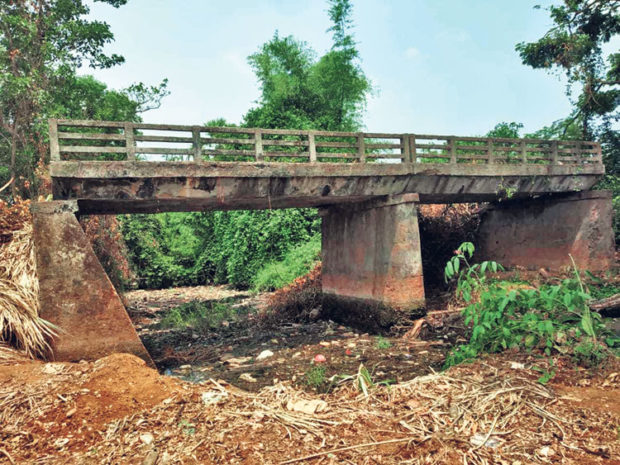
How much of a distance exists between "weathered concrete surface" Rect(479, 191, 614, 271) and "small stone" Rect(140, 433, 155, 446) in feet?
41.2

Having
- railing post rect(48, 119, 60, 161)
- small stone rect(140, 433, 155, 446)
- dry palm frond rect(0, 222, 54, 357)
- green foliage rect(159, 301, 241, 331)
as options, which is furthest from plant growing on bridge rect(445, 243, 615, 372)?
green foliage rect(159, 301, 241, 331)

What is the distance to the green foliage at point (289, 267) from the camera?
17109 mm

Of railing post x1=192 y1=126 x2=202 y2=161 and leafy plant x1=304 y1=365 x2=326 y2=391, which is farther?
railing post x1=192 y1=126 x2=202 y2=161

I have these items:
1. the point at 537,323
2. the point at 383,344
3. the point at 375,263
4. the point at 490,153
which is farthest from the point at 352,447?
the point at 490,153

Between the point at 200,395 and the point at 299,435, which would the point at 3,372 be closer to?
the point at 200,395

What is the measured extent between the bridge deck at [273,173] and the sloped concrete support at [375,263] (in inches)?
25.3

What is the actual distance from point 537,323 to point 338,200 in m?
6.13

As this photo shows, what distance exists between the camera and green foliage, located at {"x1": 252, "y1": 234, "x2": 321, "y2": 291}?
17.1m

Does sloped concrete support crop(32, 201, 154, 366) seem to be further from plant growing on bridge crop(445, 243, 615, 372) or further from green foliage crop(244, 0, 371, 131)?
green foliage crop(244, 0, 371, 131)

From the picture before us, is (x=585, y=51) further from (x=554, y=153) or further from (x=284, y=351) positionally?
(x=284, y=351)

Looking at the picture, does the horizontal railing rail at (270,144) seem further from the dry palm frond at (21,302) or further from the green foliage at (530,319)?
the green foliage at (530,319)

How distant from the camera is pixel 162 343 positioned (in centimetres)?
1030

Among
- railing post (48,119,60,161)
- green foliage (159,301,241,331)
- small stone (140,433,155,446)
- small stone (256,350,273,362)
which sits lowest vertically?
green foliage (159,301,241,331)

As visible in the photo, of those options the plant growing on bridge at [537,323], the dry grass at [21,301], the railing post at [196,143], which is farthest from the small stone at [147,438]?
the railing post at [196,143]
